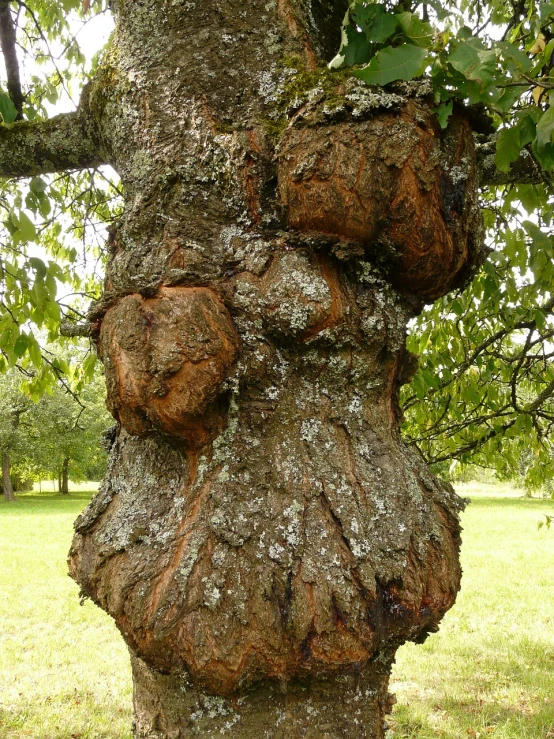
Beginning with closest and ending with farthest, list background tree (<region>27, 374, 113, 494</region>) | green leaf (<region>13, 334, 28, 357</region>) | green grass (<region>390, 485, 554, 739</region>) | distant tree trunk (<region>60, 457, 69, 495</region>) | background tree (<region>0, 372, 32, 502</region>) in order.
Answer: green leaf (<region>13, 334, 28, 357</region>), green grass (<region>390, 485, 554, 739</region>), background tree (<region>0, 372, 32, 502</region>), background tree (<region>27, 374, 113, 494</region>), distant tree trunk (<region>60, 457, 69, 495</region>)

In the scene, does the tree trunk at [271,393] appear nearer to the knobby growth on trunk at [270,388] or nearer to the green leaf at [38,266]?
the knobby growth on trunk at [270,388]

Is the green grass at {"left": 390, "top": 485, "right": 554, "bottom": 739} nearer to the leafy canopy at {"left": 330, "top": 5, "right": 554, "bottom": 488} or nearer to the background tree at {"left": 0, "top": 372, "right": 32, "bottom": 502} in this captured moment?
the leafy canopy at {"left": 330, "top": 5, "right": 554, "bottom": 488}

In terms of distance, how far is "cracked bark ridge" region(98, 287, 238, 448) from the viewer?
1446mm

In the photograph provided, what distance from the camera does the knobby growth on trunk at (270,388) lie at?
1381 mm

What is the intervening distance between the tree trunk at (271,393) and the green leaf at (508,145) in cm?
8

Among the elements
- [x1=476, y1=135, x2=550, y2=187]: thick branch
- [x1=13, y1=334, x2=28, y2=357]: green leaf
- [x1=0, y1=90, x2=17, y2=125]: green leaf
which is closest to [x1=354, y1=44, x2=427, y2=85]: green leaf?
[x1=476, y1=135, x2=550, y2=187]: thick branch

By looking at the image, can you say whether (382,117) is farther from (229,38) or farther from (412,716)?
(412,716)

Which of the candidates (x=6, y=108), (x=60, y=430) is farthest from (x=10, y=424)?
(x=6, y=108)

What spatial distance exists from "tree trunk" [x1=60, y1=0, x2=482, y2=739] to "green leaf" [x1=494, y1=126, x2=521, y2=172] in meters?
0.08

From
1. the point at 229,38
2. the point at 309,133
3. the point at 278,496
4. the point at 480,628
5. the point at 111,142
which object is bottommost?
the point at 480,628

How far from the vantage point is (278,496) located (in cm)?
145

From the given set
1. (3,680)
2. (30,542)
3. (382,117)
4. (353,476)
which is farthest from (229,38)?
(30,542)

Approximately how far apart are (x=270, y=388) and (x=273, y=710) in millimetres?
791

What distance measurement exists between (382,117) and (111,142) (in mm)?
935
